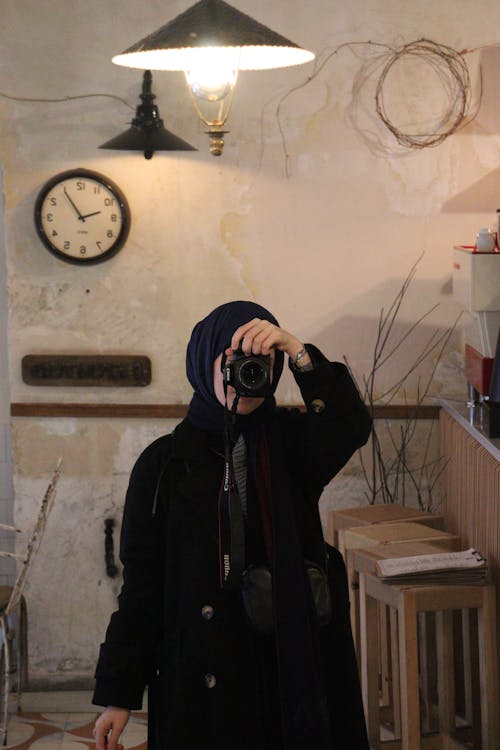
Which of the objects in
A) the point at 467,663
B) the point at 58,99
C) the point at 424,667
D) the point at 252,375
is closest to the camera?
the point at 252,375

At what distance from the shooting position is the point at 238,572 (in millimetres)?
1924

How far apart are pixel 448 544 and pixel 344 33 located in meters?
2.06

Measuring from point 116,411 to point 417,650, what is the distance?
5.99 ft

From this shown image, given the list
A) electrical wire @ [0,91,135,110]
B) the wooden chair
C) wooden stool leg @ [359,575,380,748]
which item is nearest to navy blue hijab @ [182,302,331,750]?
wooden stool leg @ [359,575,380,748]

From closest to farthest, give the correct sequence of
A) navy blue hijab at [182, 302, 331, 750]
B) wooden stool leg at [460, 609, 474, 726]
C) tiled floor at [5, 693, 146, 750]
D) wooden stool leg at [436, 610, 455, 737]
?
1. navy blue hijab at [182, 302, 331, 750]
2. wooden stool leg at [436, 610, 455, 737]
3. wooden stool leg at [460, 609, 474, 726]
4. tiled floor at [5, 693, 146, 750]

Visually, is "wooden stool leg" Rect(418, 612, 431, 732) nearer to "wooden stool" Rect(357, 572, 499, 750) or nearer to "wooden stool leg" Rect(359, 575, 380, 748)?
"wooden stool" Rect(357, 572, 499, 750)

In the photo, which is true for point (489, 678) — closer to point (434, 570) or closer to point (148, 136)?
point (434, 570)

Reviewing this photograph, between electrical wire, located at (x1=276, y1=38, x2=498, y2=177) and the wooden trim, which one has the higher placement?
electrical wire, located at (x1=276, y1=38, x2=498, y2=177)

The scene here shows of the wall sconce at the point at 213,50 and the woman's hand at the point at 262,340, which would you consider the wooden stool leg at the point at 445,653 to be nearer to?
the woman's hand at the point at 262,340

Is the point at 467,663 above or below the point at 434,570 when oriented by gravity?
below

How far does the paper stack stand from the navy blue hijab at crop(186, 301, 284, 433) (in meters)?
1.10

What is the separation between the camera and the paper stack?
2.97 metres

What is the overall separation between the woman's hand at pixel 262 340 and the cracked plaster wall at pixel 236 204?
7.82 ft

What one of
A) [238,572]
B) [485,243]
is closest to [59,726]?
[485,243]
